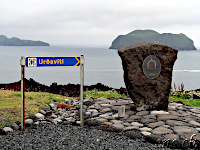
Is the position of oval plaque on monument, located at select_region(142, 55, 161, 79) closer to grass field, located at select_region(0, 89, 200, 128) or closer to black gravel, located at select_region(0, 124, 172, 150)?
black gravel, located at select_region(0, 124, 172, 150)

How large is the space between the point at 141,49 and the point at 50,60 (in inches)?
116

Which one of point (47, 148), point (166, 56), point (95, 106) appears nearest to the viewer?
point (47, 148)

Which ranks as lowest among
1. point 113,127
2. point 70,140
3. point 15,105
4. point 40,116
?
point 70,140

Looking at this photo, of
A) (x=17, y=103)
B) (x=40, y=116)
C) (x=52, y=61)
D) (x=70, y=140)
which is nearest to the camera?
(x=70, y=140)

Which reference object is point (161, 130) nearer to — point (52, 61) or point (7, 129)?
point (52, 61)

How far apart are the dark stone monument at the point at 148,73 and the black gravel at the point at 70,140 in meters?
2.01

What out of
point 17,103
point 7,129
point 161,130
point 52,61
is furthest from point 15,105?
point 161,130

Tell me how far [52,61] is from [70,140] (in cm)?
220

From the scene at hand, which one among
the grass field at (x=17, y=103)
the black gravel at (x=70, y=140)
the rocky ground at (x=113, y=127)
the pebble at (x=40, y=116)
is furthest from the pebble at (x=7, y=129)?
the pebble at (x=40, y=116)

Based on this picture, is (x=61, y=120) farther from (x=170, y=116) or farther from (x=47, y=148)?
(x=170, y=116)

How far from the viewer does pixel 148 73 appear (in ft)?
26.2

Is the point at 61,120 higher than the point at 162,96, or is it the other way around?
the point at 162,96

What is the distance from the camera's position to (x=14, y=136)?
20.7 feet

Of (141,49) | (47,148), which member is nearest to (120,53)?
(141,49)
